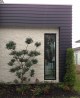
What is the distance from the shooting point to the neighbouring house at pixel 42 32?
13.2 metres

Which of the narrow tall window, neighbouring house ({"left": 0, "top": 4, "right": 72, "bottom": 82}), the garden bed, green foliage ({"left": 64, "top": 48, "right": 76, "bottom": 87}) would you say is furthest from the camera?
the narrow tall window

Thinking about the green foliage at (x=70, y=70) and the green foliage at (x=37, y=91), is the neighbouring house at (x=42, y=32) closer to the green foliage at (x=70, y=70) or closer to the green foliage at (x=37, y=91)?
the green foliage at (x=70, y=70)

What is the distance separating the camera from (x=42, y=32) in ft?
43.9

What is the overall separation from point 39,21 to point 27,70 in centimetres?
277

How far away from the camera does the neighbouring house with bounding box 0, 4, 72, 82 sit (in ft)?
43.2

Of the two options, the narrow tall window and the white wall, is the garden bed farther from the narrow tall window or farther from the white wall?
Answer: the narrow tall window

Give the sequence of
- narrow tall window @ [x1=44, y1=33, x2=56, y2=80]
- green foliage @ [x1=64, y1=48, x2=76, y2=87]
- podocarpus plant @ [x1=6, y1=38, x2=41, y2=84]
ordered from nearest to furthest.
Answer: podocarpus plant @ [x1=6, y1=38, x2=41, y2=84] < green foliage @ [x1=64, y1=48, x2=76, y2=87] < narrow tall window @ [x1=44, y1=33, x2=56, y2=80]

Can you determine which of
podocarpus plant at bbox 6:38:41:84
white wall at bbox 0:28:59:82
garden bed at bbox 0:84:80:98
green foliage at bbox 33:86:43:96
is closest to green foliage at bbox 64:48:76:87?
garden bed at bbox 0:84:80:98

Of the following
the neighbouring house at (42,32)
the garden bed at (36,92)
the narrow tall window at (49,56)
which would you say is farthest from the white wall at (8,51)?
the garden bed at (36,92)

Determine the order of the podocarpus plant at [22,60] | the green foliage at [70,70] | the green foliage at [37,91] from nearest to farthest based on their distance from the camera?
the green foliage at [37,91], the podocarpus plant at [22,60], the green foliage at [70,70]

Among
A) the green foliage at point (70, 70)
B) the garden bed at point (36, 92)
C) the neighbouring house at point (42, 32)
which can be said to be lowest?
the garden bed at point (36, 92)

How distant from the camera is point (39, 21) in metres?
13.2

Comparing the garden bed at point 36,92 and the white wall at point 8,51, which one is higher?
the white wall at point 8,51

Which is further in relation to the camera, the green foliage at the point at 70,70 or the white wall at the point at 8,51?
the white wall at the point at 8,51
